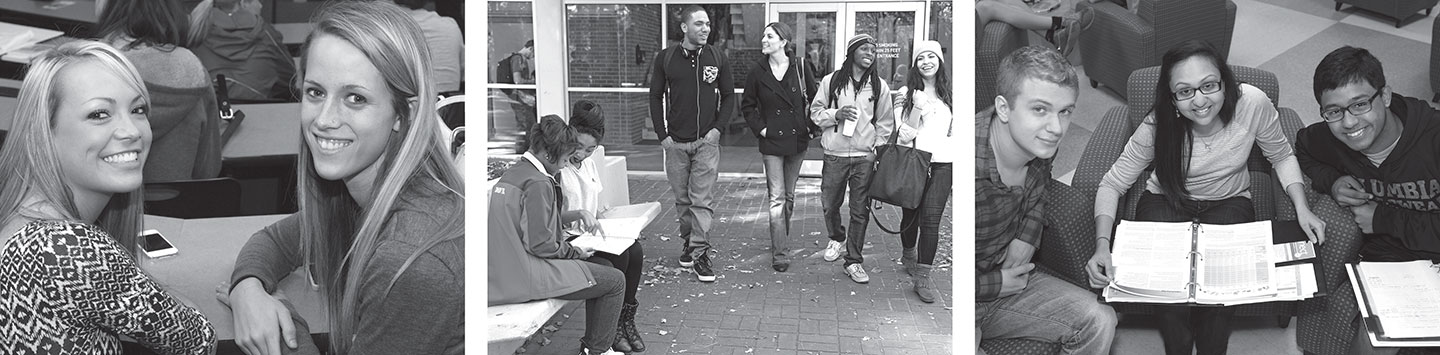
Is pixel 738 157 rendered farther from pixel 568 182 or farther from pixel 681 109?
pixel 568 182

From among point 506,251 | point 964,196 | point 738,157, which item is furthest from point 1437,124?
point 506,251

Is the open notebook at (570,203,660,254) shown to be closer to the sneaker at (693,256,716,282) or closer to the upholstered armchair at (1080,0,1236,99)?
the sneaker at (693,256,716,282)

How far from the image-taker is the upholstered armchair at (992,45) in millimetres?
1745

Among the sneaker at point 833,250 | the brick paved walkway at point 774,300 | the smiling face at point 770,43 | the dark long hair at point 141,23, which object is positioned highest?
the dark long hair at point 141,23

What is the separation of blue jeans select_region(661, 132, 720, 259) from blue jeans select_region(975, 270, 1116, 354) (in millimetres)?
668

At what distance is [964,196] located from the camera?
1594mm

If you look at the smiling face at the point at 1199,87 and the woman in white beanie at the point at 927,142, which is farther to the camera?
the smiling face at the point at 1199,87

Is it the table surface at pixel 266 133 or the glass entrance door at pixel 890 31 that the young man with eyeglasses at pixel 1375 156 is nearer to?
the glass entrance door at pixel 890 31

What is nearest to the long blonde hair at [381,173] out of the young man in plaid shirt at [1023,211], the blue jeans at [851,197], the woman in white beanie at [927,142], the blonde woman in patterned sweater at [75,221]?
the blonde woman in patterned sweater at [75,221]

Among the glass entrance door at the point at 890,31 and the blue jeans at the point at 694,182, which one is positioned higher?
the glass entrance door at the point at 890,31

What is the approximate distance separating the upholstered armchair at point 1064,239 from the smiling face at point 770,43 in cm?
78

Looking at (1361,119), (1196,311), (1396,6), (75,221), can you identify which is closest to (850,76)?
(1196,311)

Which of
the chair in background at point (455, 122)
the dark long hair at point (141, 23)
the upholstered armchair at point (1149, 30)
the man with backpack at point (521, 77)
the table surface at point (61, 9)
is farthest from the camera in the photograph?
the table surface at point (61, 9)

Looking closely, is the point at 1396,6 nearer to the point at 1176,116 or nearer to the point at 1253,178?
the point at 1253,178
